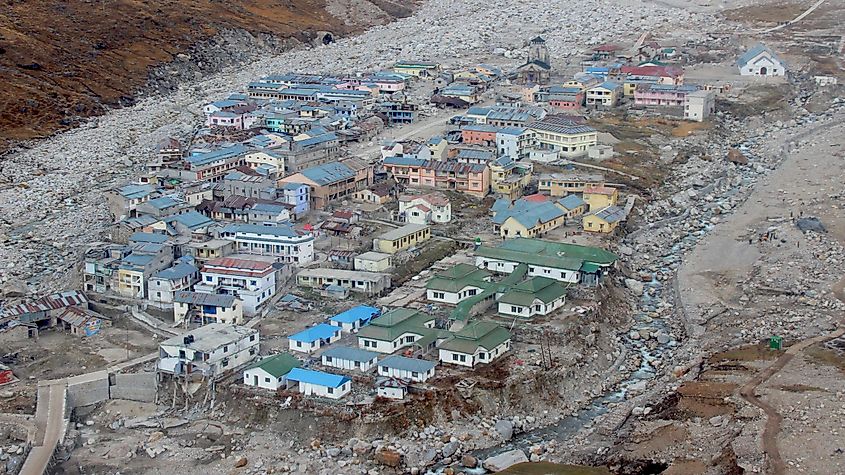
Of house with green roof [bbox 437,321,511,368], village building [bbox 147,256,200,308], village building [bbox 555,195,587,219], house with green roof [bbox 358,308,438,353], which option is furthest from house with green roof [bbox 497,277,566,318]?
village building [bbox 147,256,200,308]

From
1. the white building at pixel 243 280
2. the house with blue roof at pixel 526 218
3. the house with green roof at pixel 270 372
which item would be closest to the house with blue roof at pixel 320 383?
the house with green roof at pixel 270 372

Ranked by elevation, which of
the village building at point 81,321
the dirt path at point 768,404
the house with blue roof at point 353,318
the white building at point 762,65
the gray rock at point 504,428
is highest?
the white building at point 762,65

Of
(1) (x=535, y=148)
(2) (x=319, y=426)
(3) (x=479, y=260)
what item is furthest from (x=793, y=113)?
(2) (x=319, y=426)

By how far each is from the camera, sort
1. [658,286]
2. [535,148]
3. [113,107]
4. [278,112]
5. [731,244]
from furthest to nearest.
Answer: [113,107]
[278,112]
[535,148]
[731,244]
[658,286]

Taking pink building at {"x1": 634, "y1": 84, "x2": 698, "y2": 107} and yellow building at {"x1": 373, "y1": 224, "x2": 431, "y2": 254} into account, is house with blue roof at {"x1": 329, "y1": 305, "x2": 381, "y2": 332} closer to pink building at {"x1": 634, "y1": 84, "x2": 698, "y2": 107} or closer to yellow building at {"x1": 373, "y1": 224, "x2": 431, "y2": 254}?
yellow building at {"x1": 373, "y1": 224, "x2": 431, "y2": 254}

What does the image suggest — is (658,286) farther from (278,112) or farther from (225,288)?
(278,112)

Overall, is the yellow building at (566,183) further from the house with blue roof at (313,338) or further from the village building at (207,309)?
the village building at (207,309)
